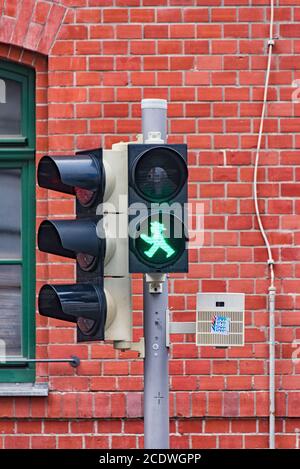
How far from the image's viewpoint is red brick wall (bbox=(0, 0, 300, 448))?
29.6ft

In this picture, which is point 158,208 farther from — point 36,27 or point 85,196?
point 36,27

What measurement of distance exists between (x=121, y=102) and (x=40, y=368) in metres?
1.84

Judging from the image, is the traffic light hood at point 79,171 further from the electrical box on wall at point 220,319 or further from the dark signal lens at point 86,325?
the electrical box on wall at point 220,319

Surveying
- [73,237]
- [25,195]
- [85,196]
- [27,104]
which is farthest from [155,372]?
[27,104]

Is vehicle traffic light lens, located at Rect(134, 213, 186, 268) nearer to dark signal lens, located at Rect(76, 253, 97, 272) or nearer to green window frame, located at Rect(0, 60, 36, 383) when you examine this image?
dark signal lens, located at Rect(76, 253, 97, 272)

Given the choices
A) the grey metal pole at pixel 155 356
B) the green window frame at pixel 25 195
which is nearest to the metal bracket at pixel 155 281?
the grey metal pole at pixel 155 356

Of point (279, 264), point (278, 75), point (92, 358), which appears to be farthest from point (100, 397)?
point (278, 75)

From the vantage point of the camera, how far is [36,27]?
9.16 m

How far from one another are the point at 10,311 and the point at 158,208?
3.18m

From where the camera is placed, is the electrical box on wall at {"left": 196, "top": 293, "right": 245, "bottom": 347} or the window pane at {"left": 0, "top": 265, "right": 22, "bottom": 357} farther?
the window pane at {"left": 0, "top": 265, "right": 22, "bottom": 357}

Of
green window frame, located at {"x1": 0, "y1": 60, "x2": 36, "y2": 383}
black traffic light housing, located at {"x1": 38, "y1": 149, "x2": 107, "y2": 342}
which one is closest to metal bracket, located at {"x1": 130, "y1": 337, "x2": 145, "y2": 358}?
black traffic light housing, located at {"x1": 38, "y1": 149, "x2": 107, "y2": 342}

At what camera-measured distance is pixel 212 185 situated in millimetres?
9086

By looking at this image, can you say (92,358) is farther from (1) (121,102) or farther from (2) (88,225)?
(2) (88,225)

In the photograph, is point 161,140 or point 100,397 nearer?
point 161,140
